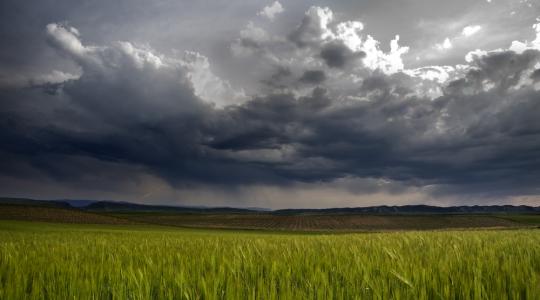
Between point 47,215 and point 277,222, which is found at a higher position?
point 47,215

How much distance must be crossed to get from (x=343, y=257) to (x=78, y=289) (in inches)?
118

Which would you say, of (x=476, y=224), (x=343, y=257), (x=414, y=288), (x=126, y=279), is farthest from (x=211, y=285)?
(x=476, y=224)

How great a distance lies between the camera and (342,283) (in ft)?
9.55

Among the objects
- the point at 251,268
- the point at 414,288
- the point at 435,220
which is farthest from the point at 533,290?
the point at 435,220

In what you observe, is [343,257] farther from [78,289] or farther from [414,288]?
[78,289]

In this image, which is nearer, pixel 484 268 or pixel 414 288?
pixel 414 288

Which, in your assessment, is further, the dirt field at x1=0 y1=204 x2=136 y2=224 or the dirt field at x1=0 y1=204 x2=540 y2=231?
the dirt field at x1=0 y1=204 x2=540 y2=231

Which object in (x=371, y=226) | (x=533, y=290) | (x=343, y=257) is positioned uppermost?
(x=533, y=290)

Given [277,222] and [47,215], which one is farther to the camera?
[277,222]

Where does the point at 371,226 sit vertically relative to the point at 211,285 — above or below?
below

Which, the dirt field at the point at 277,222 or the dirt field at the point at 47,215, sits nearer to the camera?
the dirt field at the point at 47,215

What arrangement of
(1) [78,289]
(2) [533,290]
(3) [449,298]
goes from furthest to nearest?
(1) [78,289]
(3) [449,298]
(2) [533,290]

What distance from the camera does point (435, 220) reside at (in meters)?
115

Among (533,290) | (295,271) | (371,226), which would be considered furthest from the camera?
(371,226)
